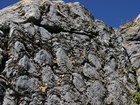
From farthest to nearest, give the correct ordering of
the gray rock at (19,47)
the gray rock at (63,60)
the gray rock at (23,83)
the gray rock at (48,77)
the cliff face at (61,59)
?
the gray rock at (63,60) < the gray rock at (19,47) < the gray rock at (48,77) < the cliff face at (61,59) < the gray rock at (23,83)

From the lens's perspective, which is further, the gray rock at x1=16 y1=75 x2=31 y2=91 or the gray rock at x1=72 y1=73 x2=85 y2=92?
the gray rock at x1=72 y1=73 x2=85 y2=92

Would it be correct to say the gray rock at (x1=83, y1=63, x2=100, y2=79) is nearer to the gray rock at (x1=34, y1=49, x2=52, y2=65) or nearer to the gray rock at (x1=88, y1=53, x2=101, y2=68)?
the gray rock at (x1=88, y1=53, x2=101, y2=68)

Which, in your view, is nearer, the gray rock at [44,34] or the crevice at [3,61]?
the crevice at [3,61]

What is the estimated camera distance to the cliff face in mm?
15096

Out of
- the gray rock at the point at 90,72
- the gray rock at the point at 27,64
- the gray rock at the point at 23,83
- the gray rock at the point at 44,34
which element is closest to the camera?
the gray rock at the point at 23,83

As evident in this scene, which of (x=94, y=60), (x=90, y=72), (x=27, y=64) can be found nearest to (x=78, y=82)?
(x=90, y=72)

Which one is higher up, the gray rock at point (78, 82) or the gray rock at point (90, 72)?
the gray rock at point (90, 72)

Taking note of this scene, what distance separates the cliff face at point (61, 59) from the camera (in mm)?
15096

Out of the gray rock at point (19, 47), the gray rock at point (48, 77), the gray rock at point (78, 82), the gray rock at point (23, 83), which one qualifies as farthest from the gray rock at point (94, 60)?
the gray rock at point (23, 83)

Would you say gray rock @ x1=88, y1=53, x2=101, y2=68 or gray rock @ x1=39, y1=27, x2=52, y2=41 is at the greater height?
gray rock @ x1=39, y1=27, x2=52, y2=41

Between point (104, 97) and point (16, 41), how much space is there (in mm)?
4877

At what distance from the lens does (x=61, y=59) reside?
16.9m

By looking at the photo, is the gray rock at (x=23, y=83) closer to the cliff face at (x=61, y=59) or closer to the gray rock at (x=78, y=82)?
the cliff face at (x=61, y=59)

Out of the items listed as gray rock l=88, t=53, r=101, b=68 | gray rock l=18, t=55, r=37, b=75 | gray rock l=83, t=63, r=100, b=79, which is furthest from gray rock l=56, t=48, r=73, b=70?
gray rock l=18, t=55, r=37, b=75
